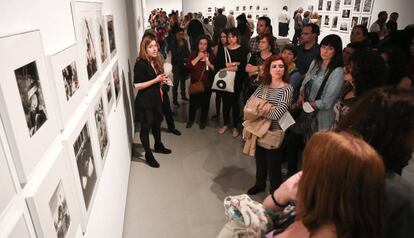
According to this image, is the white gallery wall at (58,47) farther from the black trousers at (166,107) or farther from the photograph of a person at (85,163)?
the black trousers at (166,107)

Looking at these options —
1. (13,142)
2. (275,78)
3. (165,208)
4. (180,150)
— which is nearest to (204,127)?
(180,150)

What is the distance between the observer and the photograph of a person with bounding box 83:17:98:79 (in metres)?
1.89

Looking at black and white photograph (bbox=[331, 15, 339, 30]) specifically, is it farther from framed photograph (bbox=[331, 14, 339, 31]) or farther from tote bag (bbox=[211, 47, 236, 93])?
tote bag (bbox=[211, 47, 236, 93])

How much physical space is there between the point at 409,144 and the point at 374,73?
1285mm

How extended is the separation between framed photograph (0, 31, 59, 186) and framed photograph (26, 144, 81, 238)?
0.06m

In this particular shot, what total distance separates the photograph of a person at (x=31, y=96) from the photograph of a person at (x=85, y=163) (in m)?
0.41

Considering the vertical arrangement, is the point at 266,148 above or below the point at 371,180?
below

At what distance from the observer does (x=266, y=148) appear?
327 centimetres

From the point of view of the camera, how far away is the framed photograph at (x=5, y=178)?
0.79 meters

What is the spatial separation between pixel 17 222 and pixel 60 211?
1.17 ft

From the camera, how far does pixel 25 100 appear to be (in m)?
0.94

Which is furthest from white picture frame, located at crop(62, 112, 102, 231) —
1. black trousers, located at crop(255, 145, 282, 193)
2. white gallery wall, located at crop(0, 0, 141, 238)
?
black trousers, located at crop(255, 145, 282, 193)

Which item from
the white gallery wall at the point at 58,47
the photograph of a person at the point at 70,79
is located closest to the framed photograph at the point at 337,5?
the white gallery wall at the point at 58,47

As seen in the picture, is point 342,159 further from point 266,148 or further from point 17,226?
point 266,148
